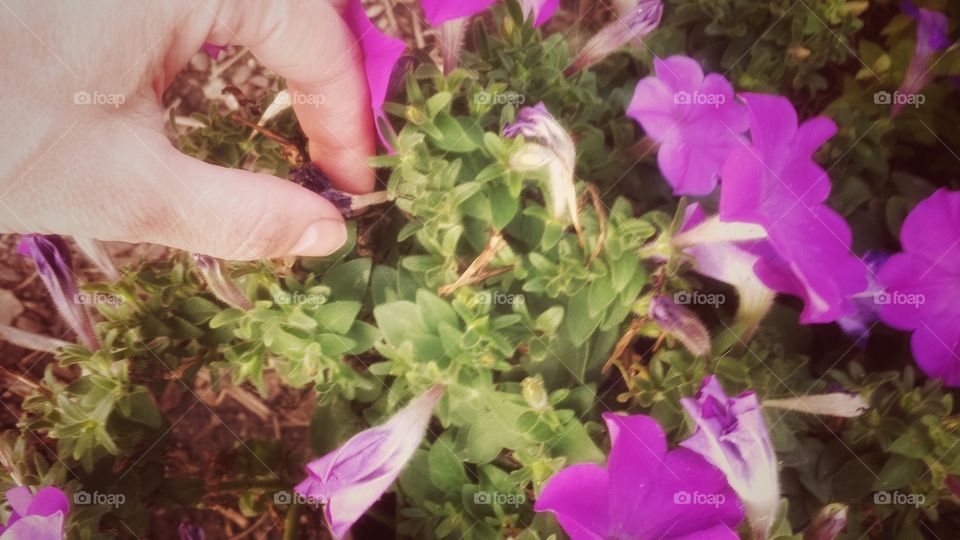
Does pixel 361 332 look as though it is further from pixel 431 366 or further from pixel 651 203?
pixel 651 203

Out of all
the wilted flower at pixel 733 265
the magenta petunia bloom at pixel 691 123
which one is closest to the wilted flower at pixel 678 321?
the wilted flower at pixel 733 265

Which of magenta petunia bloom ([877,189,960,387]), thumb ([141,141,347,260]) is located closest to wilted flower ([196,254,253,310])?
thumb ([141,141,347,260])

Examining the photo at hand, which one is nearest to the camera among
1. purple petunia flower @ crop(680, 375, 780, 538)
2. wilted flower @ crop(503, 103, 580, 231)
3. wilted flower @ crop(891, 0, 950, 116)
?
purple petunia flower @ crop(680, 375, 780, 538)

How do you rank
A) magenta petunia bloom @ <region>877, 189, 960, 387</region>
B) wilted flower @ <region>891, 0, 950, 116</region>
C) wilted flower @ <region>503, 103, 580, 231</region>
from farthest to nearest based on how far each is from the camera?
wilted flower @ <region>891, 0, 950, 116</region>, magenta petunia bloom @ <region>877, 189, 960, 387</region>, wilted flower @ <region>503, 103, 580, 231</region>

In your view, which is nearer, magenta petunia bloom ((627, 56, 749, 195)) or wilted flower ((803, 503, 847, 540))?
wilted flower ((803, 503, 847, 540))

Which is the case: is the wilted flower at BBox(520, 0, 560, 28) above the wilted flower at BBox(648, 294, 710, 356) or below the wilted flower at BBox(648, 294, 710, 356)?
above

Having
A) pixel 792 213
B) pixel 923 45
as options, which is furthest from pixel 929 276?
pixel 923 45

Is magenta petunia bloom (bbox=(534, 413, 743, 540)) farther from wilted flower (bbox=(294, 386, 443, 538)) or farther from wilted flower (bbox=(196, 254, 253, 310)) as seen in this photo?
wilted flower (bbox=(196, 254, 253, 310))

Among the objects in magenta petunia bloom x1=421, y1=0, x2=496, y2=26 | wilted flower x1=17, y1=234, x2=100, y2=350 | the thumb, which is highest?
magenta petunia bloom x1=421, y1=0, x2=496, y2=26
